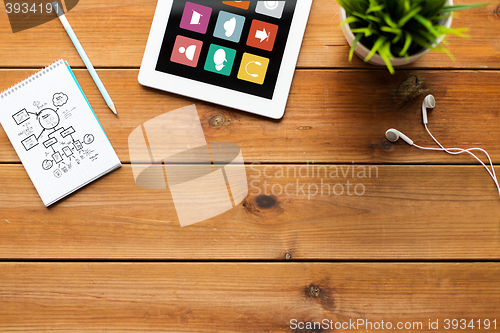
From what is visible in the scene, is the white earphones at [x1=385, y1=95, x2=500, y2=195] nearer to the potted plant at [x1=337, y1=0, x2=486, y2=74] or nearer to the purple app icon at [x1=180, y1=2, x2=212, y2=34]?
the potted plant at [x1=337, y1=0, x2=486, y2=74]

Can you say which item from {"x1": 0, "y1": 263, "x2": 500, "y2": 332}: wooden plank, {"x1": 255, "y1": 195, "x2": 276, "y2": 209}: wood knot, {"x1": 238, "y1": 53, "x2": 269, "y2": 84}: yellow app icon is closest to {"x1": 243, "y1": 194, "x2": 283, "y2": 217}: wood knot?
{"x1": 255, "y1": 195, "x2": 276, "y2": 209}: wood knot

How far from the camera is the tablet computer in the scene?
0.60 m

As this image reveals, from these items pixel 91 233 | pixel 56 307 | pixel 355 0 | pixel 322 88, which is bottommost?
pixel 56 307

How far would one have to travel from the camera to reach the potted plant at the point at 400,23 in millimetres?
444

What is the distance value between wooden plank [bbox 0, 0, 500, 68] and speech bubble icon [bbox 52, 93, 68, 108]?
73 millimetres

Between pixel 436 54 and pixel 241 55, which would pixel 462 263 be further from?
pixel 241 55

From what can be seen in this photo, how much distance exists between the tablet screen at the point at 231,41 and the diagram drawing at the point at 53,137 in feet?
0.78

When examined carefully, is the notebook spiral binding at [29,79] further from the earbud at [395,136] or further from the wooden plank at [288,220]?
the earbud at [395,136]

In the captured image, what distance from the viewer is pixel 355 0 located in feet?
1.57

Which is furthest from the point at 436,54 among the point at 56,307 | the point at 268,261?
the point at 56,307

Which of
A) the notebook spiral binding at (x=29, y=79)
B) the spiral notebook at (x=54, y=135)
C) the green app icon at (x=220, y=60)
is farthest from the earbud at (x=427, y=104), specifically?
the notebook spiral binding at (x=29, y=79)

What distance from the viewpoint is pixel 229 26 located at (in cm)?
61

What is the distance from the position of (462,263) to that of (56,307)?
80cm

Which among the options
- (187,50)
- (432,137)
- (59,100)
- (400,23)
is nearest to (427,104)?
(432,137)
